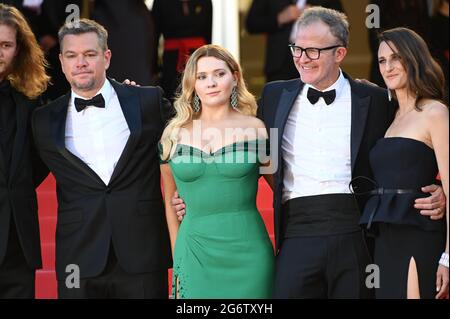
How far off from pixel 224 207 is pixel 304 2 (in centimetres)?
321

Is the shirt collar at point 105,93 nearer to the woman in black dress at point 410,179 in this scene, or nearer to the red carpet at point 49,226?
the woman in black dress at point 410,179

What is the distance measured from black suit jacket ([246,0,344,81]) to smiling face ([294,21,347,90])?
8.98 ft

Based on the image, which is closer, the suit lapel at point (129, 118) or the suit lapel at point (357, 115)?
the suit lapel at point (357, 115)

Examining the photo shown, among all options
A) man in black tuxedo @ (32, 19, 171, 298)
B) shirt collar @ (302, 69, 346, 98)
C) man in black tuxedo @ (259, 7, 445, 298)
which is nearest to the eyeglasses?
man in black tuxedo @ (259, 7, 445, 298)

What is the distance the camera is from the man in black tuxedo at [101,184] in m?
5.15

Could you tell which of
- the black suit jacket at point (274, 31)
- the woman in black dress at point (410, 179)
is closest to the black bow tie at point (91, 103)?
the woman in black dress at point (410, 179)

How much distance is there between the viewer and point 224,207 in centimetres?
505

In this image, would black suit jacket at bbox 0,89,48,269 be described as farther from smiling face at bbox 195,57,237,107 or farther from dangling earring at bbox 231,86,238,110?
dangling earring at bbox 231,86,238,110

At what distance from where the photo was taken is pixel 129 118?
525 centimetres

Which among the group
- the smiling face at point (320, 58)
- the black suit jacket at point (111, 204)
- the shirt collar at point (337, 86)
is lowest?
the black suit jacket at point (111, 204)

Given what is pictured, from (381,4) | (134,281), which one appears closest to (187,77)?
(134,281)

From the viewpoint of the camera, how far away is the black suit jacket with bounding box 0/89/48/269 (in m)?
5.22

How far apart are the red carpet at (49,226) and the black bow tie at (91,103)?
1.63m
